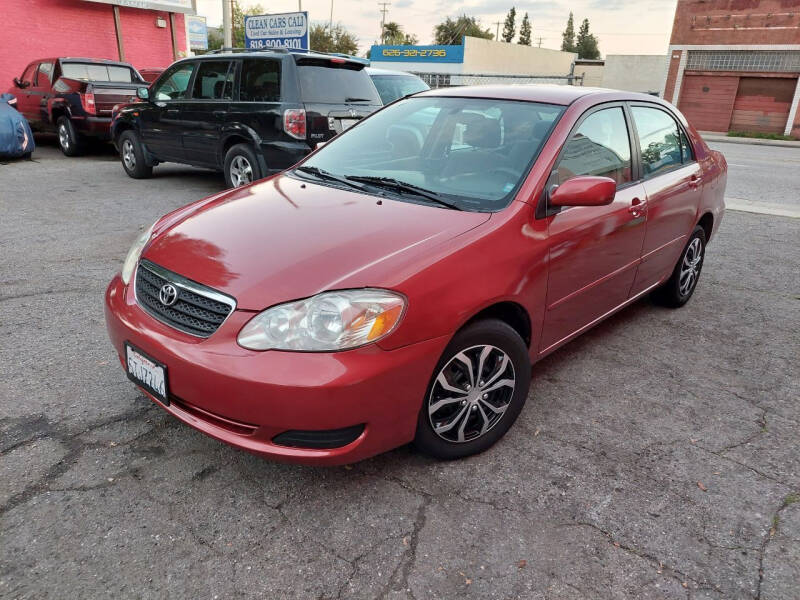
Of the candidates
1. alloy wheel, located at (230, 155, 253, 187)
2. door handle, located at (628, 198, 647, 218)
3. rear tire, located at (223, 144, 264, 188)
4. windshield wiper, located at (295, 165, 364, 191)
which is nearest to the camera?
windshield wiper, located at (295, 165, 364, 191)

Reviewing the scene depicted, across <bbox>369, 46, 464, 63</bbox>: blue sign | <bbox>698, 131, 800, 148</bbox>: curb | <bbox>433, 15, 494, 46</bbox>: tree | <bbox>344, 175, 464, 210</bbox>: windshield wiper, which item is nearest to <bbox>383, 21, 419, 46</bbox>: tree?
<bbox>433, 15, 494, 46</bbox>: tree

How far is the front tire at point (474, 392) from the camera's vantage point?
249 centimetres

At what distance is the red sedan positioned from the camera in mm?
2195

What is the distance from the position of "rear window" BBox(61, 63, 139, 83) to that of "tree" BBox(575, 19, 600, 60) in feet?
376

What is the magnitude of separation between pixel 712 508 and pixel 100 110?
11.6 m

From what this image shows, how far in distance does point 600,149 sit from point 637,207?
17.2 inches

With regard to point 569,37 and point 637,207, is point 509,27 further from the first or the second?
point 637,207

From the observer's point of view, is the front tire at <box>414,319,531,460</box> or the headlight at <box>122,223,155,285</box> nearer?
the front tire at <box>414,319,531,460</box>

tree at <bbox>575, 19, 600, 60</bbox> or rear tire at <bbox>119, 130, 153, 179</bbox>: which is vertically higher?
tree at <bbox>575, 19, 600, 60</bbox>

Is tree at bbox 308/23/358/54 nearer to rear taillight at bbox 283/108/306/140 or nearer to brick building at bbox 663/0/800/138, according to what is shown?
brick building at bbox 663/0/800/138

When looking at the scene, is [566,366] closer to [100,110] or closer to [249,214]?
[249,214]

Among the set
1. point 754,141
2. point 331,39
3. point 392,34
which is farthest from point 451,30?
point 754,141

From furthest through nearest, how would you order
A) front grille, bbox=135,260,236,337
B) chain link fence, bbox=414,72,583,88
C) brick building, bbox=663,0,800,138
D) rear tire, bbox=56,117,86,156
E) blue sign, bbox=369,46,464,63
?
1. blue sign, bbox=369,46,464,63
2. brick building, bbox=663,0,800,138
3. chain link fence, bbox=414,72,583,88
4. rear tire, bbox=56,117,86,156
5. front grille, bbox=135,260,236,337

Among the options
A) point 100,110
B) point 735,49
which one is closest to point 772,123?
point 735,49
